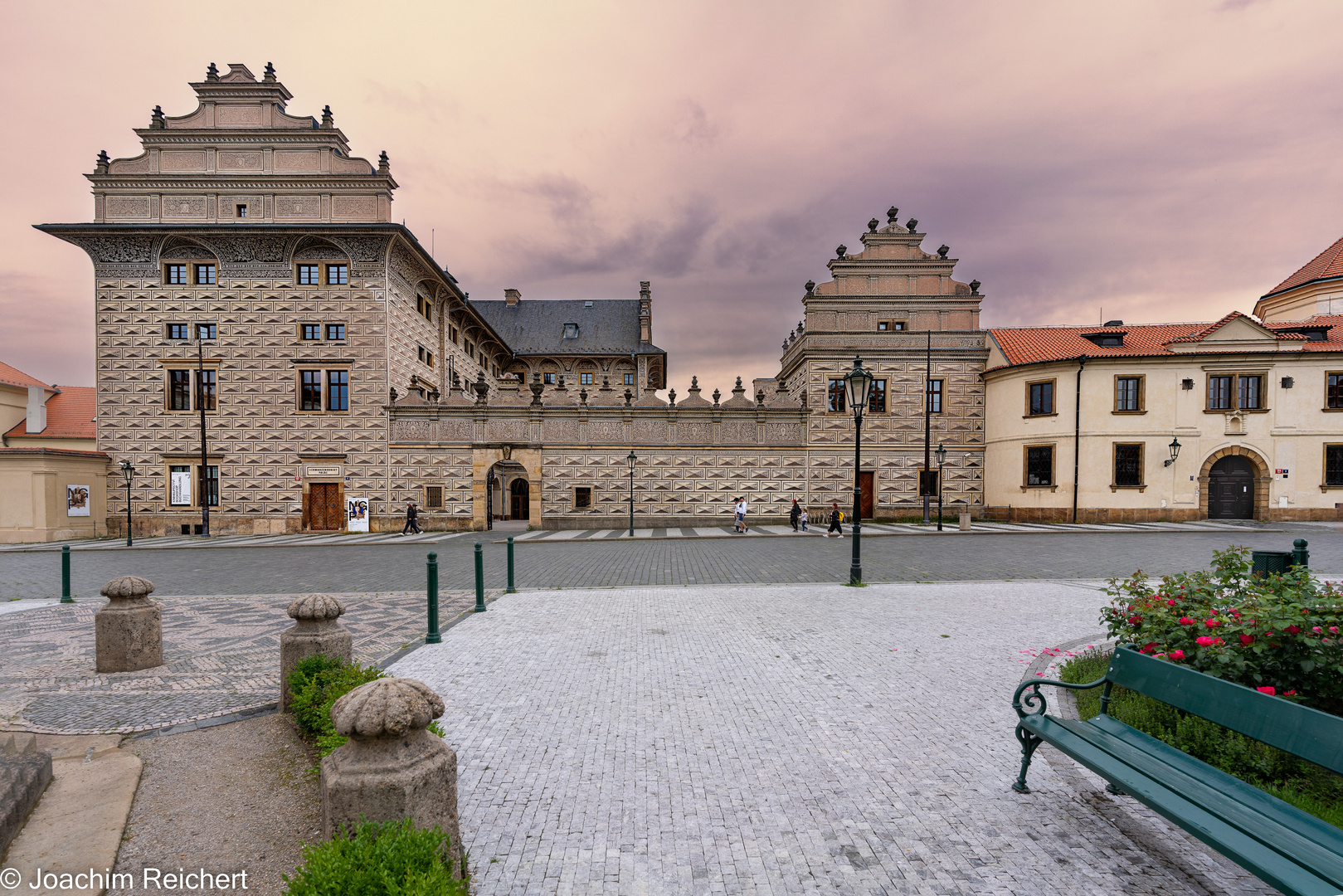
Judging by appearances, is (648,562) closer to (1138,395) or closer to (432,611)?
(432,611)

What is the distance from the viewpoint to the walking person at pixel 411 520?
2420 cm

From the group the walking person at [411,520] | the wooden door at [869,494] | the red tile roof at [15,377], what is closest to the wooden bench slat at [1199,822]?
the walking person at [411,520]

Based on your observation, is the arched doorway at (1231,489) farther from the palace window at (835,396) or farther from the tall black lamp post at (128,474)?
the tall black lamp post at (128,474)

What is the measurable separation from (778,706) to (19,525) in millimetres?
33124

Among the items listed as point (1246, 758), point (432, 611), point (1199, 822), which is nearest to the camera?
point (1199, 822)

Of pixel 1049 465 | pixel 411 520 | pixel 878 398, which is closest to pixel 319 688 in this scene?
pixel 411 520

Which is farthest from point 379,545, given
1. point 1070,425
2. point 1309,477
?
point 1309,477

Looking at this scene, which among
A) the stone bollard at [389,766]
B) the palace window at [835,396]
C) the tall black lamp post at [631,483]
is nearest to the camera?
the stone bollard at [389,766]

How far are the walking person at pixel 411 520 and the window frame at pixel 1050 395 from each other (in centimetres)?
2943

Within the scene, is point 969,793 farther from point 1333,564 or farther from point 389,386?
point 389,386

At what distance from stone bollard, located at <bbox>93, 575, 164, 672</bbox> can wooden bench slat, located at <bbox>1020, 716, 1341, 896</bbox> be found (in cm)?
884

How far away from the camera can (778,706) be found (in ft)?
16.8

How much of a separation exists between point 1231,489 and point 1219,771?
32.9 meters

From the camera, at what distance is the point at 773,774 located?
12.9ft
